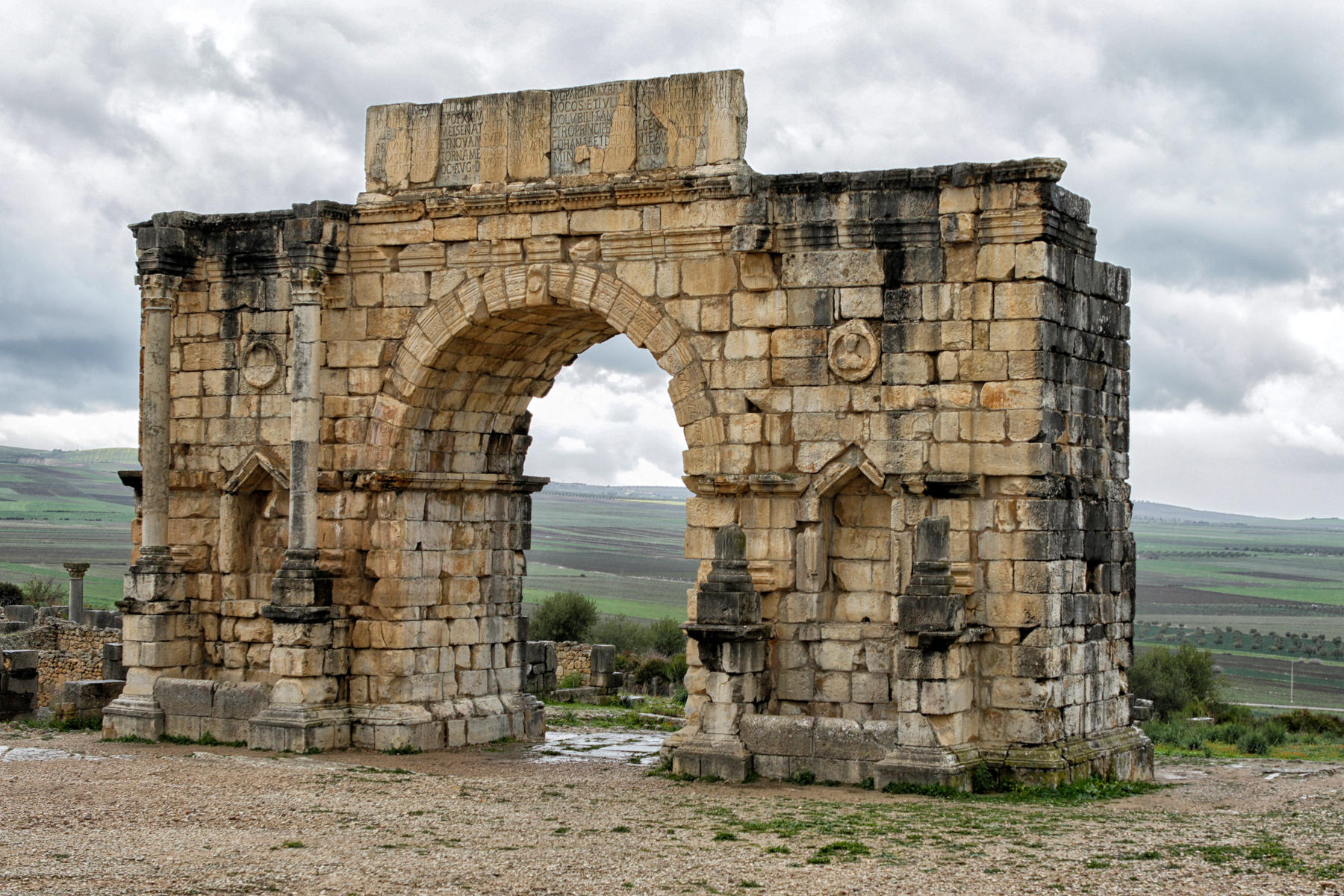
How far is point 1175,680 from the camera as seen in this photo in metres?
26.9

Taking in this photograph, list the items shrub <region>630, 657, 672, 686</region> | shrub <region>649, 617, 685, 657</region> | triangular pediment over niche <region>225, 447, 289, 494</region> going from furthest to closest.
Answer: shrub <region>649, 617, 685, 657</region>, shrub <region>630, 657, 672, 686</region>, triangular pediment over niche <region>225, 447, 289, 494</region>

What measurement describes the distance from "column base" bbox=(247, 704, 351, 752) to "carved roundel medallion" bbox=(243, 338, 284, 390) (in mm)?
3123

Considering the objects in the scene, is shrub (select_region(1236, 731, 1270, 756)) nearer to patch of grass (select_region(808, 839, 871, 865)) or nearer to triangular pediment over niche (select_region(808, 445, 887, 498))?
triangular pediment over niche (select_region(808, 445, 887, 498))

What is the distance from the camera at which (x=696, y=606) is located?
1428 centimetres

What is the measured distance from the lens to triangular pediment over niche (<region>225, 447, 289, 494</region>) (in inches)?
654

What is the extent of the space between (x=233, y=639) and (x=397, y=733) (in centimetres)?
213

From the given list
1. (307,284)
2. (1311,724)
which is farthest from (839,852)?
(1311,724)

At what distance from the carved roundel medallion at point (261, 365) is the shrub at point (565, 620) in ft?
50.4

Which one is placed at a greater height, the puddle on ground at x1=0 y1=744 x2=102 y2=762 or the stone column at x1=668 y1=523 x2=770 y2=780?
the stone column at x1=668 y1=523 x2=770 y2=780

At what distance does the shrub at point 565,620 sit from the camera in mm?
31719

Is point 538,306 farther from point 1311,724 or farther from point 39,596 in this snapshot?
point 39,596

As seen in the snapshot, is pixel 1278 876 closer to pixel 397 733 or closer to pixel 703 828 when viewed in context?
pixel 703 828

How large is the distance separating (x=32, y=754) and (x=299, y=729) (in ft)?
7.92

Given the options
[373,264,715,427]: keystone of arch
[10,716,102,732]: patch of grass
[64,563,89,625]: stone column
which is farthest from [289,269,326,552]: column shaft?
[64,563,89,625]: stone column
